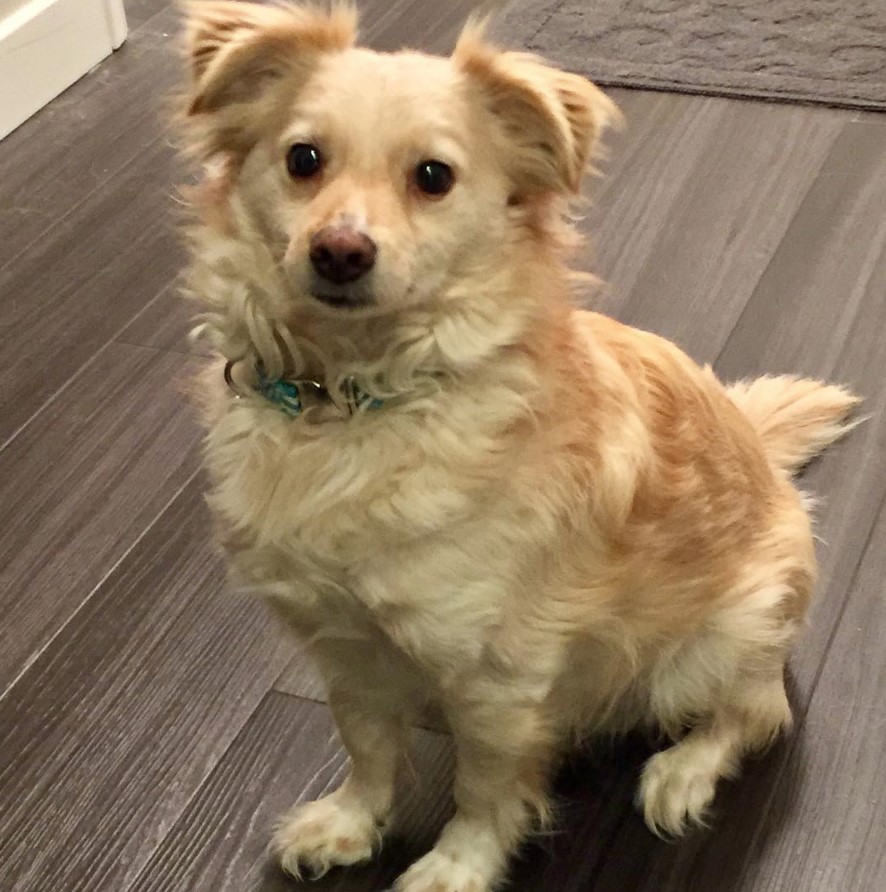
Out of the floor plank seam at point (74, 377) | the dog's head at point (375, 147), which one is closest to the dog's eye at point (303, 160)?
the dog's head at point (375, 147)

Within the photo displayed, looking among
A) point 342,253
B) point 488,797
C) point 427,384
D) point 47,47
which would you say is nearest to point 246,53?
point 342,253

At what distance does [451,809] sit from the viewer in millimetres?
1373

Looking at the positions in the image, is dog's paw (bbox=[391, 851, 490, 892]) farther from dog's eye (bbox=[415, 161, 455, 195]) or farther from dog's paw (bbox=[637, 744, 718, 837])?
dog's eye (bbox=[415, 161, 455, 195])

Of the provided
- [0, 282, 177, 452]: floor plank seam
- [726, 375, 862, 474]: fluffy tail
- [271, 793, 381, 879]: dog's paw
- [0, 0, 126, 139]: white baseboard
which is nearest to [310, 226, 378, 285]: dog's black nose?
[271, 793, 381, 879]: dog's paw

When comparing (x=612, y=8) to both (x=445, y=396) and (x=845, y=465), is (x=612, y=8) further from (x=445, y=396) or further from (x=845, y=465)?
(x=445, y=396)

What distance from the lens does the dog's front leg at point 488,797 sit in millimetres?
1161

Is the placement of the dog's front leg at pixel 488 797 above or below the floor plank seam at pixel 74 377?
above

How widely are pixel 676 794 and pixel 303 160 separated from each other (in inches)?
30.4

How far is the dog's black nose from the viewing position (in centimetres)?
96

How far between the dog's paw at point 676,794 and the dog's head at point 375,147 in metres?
0.62

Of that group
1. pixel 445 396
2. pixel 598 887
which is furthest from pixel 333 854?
pixel 445 396

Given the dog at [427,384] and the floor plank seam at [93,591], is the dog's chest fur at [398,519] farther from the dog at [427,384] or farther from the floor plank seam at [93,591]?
Result: the floor plank seam at [93,591]

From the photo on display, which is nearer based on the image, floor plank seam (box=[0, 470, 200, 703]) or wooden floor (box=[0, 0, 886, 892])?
wooden floor (box=[0, 0, 886, 892])

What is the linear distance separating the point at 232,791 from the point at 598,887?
16.5 inches
